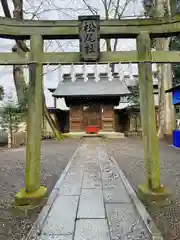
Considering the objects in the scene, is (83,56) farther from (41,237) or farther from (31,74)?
(41,237)

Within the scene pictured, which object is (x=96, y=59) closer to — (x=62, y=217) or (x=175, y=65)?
(x=62, y=217)

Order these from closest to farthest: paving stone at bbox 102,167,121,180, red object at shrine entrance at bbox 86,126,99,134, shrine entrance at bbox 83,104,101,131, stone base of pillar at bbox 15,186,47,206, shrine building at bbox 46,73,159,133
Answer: stone base of pillar at bbox 15,186,47,206 < paving stone at bbox 102,167,121,180 < red object at shrine entrance at bbox 86,126,99,134 < shrine building at bbox 46,73,159,133 < shrine entrance at bbox 83,104,101,131

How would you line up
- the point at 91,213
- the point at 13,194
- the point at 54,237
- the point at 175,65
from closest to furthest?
the point at 54,237 < the point at 91,213 < the point at 13,194 < the point at 175,65

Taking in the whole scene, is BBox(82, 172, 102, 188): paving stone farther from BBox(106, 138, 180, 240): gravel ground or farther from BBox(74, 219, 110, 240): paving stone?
BBox(74, 219, 110, 240): paving stone

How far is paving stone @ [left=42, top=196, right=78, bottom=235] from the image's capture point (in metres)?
2.86

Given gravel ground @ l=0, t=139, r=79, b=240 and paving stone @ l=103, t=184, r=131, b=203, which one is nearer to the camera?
gravel ground @ l=0, t=139, r=79, b=240

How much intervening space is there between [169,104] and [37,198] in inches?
557

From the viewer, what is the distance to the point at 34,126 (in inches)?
157

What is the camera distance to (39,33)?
408cm

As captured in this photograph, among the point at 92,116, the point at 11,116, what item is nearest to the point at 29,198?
the point at 11,116

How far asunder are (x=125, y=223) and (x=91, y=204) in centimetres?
85

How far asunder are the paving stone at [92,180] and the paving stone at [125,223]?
3.97ft

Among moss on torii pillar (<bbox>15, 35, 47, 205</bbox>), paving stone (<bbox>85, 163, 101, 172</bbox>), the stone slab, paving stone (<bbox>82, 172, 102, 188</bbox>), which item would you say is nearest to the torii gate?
moss on torii pillar (<bbox>15, 35, 47, 205</bbox>)

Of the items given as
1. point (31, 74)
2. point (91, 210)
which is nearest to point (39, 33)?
point (31, 74)
